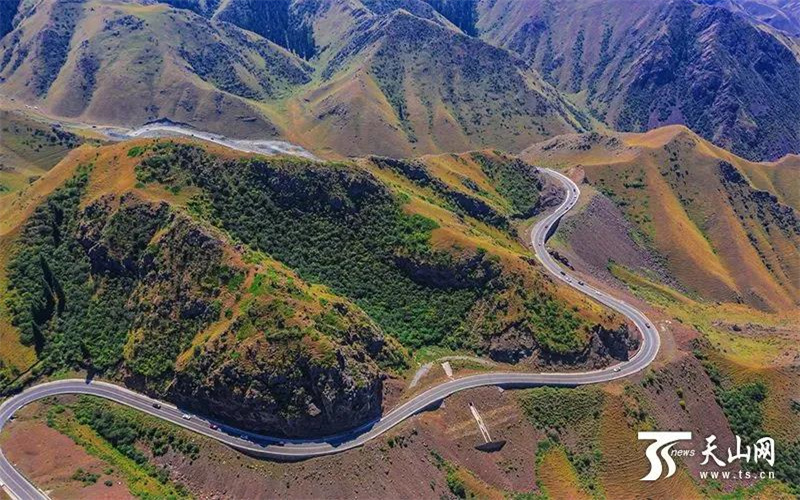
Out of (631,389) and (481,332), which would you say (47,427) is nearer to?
(481,332)

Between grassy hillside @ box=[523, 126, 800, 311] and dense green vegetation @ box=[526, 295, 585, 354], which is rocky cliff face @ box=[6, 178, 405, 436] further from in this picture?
grassy hillside @ box=[523, 126, 800, 311]

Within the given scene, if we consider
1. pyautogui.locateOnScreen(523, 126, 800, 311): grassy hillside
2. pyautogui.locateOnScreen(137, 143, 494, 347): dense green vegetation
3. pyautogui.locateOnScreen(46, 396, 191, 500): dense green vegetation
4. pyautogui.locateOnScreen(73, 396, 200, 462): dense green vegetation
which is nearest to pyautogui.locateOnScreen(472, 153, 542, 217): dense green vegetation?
pyautogui.locateOnScreen(523, 126, 800, 311): grassy hillside

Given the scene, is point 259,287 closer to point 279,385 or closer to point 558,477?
point 279,385

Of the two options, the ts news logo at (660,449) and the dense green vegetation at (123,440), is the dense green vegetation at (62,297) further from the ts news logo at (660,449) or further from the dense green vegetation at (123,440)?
the ts news logo at (660,449)

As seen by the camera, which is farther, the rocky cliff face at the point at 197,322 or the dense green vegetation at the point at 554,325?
the dense green vegetation at the point at 554,325

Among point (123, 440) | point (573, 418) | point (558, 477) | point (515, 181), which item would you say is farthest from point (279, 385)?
point (515, 181)

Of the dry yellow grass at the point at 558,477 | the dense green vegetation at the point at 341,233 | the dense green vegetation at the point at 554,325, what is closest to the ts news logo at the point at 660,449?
the dry yellow grass at the point at 558,477

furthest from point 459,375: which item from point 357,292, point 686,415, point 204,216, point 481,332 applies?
point 204,216
